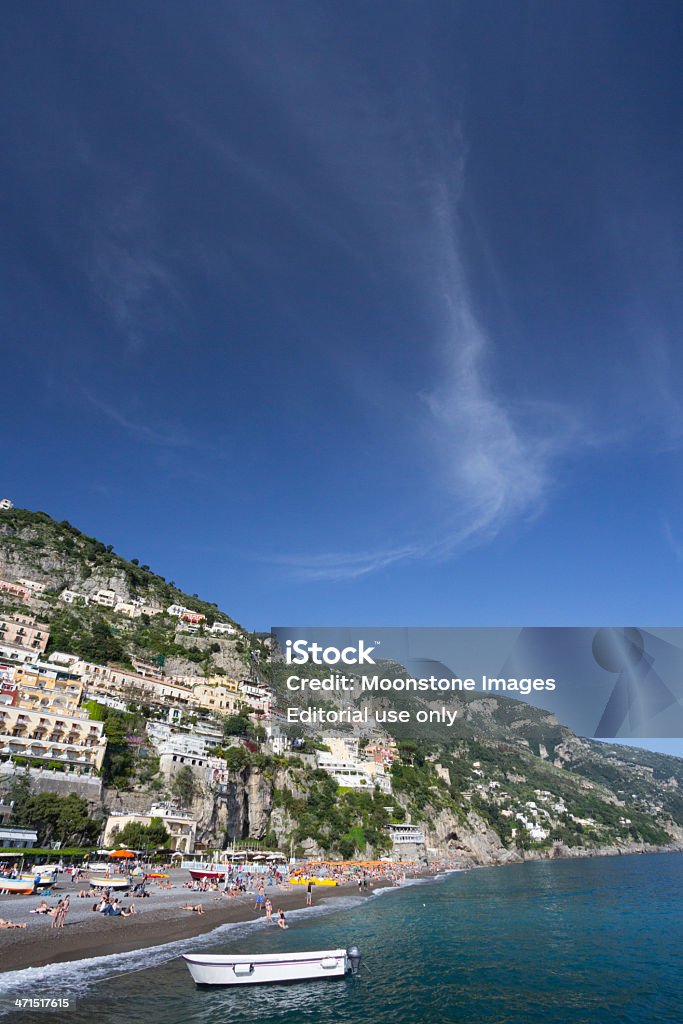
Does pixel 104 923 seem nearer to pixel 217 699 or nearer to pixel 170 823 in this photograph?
pixel 170 823

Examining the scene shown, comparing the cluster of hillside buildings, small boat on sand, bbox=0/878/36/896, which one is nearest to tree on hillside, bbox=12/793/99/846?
the cluster of hillside buildings

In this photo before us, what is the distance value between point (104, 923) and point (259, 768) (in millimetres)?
41714

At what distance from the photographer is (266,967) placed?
59.8 feet

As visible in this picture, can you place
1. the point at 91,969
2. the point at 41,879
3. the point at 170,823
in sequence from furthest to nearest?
1. the point at 170,823
2. the point at 41,879
3. the point at 91,969

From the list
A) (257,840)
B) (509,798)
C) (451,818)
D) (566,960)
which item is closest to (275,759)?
(257,840)

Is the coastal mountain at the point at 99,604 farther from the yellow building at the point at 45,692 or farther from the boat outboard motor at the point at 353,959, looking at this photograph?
the boat outboard motor at the point at 353,959

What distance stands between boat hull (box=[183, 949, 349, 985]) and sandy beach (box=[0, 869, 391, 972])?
5.36 metres

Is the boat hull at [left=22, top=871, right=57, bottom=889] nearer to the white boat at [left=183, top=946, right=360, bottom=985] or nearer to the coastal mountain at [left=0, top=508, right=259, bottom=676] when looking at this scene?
the white boat at [left=183, top=946, right=360, bottom=985]

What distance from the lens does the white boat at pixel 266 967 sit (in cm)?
1734

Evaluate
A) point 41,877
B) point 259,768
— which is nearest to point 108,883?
point 41,877

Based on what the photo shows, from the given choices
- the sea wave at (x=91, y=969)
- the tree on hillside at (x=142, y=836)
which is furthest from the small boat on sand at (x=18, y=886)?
the tree on hillside at (x=142, y=836)

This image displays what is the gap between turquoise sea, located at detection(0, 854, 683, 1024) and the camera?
49.9 ft

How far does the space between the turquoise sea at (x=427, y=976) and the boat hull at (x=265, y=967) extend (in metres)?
0.33

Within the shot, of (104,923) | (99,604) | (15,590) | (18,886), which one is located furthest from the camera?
(99,604)
